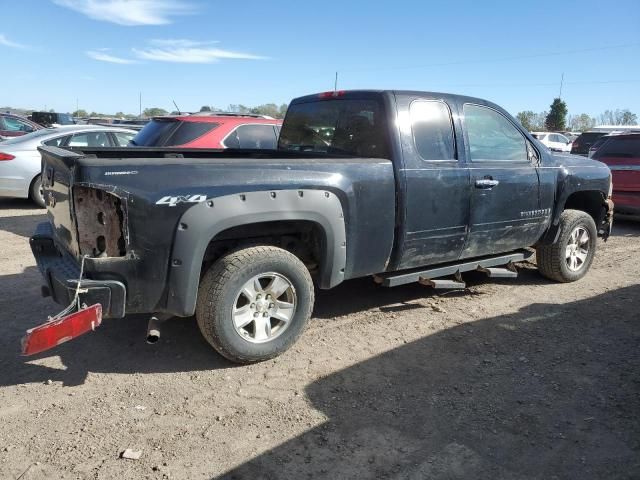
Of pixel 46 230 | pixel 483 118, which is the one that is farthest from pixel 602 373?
pixel 46 230

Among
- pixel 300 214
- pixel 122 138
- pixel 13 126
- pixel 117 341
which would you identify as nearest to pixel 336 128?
pixel 300 214

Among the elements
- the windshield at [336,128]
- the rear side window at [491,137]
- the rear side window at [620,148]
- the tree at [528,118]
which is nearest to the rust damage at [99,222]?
the windshield at [336,128]

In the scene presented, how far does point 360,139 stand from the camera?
15.0 feet

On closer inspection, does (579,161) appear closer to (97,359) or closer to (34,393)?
(97,359)

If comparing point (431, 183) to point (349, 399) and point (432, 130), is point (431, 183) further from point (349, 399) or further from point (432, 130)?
point (349, 399)

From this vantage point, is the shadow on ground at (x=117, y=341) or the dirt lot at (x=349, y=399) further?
the shadow on ground at (x=117, y=341)

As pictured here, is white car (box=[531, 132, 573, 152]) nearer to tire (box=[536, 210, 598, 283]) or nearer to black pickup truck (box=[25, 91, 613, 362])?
tire (box=[536, 210, 598, 283])

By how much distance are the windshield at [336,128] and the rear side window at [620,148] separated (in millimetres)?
7385

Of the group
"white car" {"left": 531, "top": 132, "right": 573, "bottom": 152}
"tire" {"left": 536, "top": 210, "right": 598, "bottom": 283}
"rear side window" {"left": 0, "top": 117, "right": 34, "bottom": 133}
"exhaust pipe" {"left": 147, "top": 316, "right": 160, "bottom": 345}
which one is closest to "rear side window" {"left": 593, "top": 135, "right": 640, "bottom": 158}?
"tire" {"left": 536, "top": 210, "right": 598, "bottom": 283}

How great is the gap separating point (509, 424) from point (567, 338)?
5.27 feet

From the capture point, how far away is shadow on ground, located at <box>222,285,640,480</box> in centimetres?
279

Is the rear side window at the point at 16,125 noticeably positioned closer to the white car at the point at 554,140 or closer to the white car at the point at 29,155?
the white car at the point at 29,155

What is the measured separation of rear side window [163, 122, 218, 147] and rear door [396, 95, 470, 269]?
3910 millimetres

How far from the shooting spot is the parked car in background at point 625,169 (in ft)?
31.2
